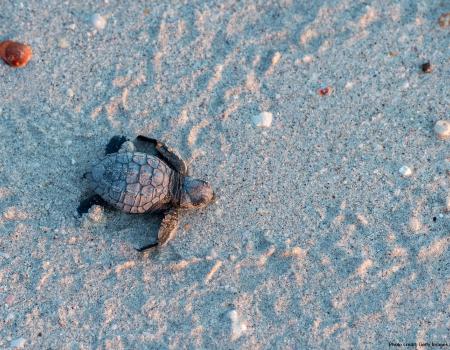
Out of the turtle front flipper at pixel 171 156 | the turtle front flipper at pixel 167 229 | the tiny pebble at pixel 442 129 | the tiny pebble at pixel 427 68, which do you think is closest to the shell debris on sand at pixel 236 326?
the turtle front flipper at pixel 167 229

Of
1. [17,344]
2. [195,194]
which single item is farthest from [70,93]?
[17,344]

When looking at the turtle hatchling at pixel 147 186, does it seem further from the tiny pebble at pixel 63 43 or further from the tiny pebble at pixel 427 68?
the tiny pebble at pixel 427 68

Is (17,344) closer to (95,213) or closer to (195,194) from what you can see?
(95,213)

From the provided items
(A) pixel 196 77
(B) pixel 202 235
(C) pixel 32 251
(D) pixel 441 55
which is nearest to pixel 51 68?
(A) pixel 196 77

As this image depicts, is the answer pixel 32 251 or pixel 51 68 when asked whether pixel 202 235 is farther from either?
pixel 51 68

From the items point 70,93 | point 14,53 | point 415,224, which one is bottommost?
point 415,224

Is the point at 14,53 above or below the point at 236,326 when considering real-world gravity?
above

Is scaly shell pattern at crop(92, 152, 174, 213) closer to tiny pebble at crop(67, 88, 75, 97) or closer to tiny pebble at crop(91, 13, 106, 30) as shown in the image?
tiny pebble at crop(67, 88, 75, 97)
